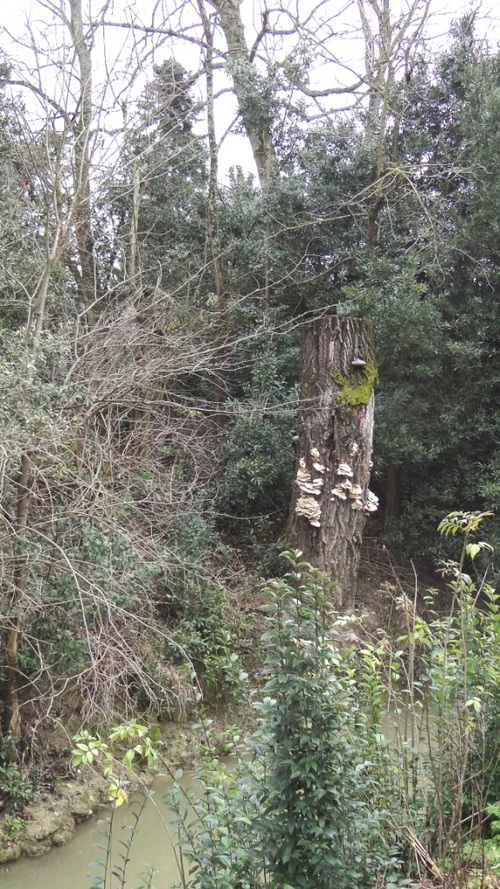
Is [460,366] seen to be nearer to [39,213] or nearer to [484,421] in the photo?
[484,421]

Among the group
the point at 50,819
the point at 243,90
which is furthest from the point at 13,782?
the point at 243,90

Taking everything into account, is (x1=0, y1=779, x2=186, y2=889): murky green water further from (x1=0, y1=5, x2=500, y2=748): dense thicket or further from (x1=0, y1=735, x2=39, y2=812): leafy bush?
(x1=0, y1=5, x2=500, y2=748): dense thicket

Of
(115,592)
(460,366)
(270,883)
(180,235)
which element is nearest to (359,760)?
(270,883)

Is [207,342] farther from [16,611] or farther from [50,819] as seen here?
[50,819]

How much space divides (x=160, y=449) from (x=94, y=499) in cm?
205

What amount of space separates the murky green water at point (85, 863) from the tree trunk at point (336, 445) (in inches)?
99.5

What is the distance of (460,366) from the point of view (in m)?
6.91

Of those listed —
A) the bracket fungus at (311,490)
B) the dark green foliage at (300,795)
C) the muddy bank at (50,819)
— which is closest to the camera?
the dark green foliage at (300,795)

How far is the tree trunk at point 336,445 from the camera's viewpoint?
19.0 feet

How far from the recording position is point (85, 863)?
3924 mm

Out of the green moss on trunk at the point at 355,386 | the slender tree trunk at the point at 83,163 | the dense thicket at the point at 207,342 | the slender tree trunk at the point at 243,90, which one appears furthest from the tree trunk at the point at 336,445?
the slender tree trunk at the point at 243,90

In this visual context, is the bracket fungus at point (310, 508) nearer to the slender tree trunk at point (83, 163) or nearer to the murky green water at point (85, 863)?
the slender tree trunk at point (83, 163)

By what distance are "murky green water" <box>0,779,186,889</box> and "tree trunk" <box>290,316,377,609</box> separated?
2528 mm

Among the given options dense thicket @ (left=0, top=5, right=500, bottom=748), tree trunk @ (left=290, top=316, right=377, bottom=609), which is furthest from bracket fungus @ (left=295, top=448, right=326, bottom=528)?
dense thicket @ (left=0, top=5, right=500, bottom=748)
